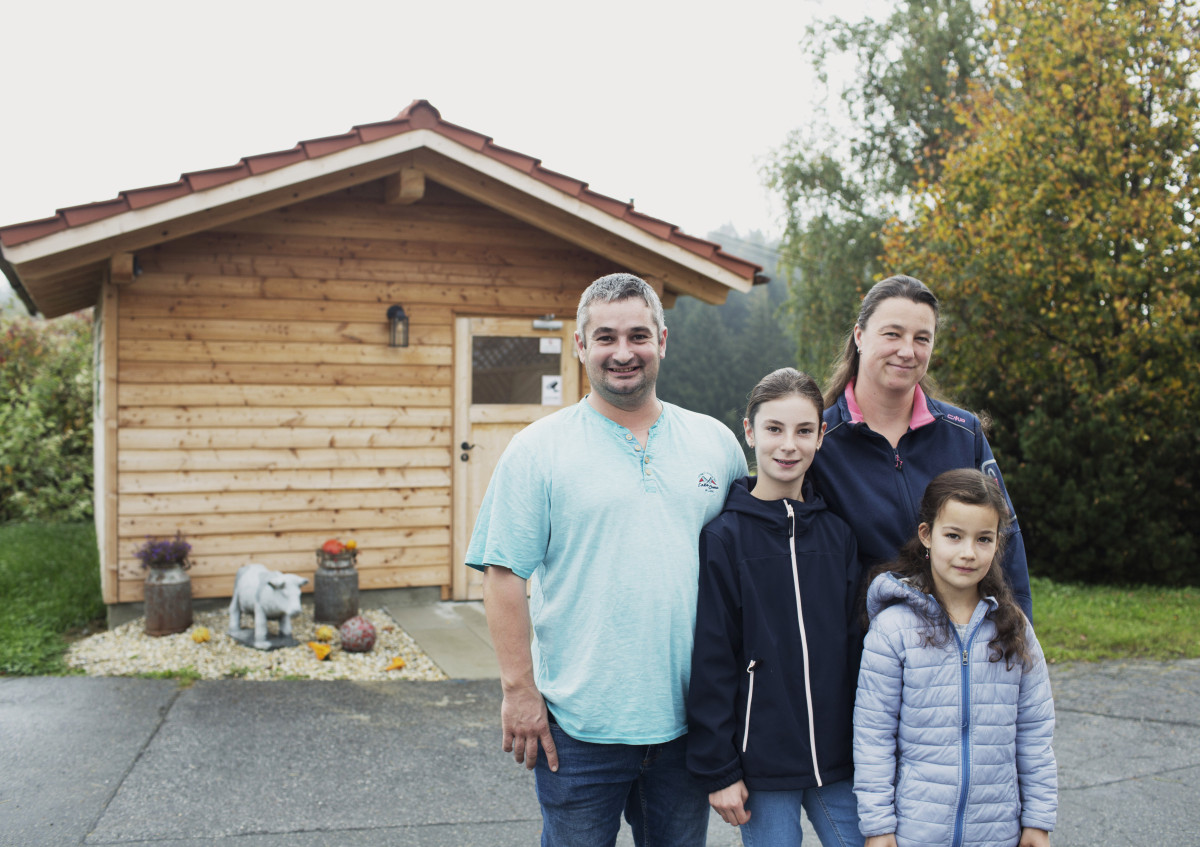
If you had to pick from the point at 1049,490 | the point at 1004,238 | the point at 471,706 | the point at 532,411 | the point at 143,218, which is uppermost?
the point at 1004,238

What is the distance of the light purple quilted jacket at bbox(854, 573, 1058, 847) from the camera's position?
1958 mm

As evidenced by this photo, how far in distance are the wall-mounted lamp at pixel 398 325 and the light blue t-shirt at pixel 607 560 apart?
15.4ft

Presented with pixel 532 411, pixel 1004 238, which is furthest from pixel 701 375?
pixel 532 411

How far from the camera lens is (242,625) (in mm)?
6027

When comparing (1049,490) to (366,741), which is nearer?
(366,741)

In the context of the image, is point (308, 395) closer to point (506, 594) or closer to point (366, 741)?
point (366, 741)

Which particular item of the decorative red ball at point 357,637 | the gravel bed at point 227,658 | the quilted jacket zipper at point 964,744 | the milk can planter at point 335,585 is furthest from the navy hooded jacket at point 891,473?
the milk can planter at point 335,585

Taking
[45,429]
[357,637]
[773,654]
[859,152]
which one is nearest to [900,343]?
[773,654]

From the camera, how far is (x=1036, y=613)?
724 centimetres

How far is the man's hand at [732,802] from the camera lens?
77.2 inches

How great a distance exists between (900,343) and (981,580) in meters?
0.58

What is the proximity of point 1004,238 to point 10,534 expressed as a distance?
433 inches

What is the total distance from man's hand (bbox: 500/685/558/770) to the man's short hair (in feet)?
2.71

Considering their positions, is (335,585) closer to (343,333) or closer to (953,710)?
(343,333)
